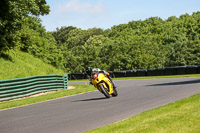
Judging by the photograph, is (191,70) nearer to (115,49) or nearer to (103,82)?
(103,82)

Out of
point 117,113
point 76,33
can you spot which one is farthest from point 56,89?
point 76,33

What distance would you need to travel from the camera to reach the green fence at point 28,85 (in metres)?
19.4

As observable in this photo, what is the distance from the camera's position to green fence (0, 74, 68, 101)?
19391 millimetres

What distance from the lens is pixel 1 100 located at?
1900 cm

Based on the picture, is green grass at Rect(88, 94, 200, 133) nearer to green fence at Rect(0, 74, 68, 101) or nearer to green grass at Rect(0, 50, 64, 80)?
green fence at Rect(0, 74, 68, 101)

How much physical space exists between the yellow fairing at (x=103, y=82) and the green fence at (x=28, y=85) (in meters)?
7.28

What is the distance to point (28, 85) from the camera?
21141mm

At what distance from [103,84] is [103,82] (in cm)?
9

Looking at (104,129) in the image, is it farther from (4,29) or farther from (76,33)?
(76,33)

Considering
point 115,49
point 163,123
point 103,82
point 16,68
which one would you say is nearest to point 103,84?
point 103,82

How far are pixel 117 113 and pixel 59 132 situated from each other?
262cm

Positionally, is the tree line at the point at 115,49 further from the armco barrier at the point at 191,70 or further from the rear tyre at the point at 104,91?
the armco barrier at the point at 191,70

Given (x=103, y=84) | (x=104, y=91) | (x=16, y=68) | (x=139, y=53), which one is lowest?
(x=104, y=91)

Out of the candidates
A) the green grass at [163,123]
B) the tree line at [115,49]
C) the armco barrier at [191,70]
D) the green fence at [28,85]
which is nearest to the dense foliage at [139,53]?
the tree line at [115,49]
